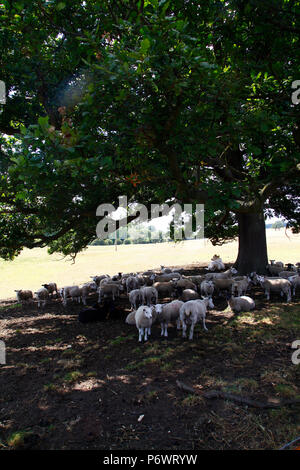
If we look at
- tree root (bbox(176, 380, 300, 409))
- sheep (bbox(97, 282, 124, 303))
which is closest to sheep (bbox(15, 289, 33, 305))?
sheep (bbox(97, 282, 124, 303))

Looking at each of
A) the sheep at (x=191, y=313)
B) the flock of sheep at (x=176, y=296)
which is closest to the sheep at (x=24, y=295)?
the flock of sheep at (x=176, y=296)

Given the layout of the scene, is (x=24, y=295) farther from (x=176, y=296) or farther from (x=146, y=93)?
(x=146, y=93)

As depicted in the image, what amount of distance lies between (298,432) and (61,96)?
973 centimetres

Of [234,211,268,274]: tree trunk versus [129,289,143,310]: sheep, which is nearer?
[129,289,143,310]: sheep

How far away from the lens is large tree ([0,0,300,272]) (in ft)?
15.4

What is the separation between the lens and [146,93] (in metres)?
5.36

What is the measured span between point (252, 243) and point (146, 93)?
12.5 meters

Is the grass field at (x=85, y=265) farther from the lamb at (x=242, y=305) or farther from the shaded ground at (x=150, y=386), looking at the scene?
the shaded ground at (x=150, y=386)

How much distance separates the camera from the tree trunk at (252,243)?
51.4 ft

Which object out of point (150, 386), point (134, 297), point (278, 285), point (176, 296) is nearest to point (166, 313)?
point (150, 386)

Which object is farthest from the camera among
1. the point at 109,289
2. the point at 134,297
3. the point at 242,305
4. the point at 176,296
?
the point at 109,289

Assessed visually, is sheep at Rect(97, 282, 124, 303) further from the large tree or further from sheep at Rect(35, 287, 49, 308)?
the large tree

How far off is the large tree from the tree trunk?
6.20 metres
